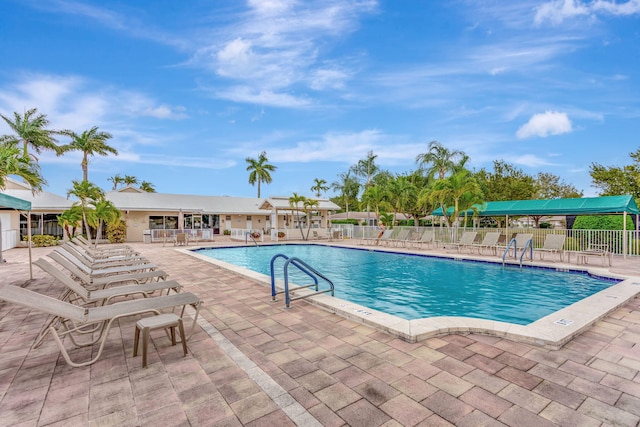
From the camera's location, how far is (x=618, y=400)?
270cm

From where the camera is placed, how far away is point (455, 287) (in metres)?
8.52

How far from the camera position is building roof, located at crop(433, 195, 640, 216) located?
1566 centimetres

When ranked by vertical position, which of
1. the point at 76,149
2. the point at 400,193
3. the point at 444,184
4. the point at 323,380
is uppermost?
the point at 76,149

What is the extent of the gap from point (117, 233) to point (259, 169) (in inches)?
889

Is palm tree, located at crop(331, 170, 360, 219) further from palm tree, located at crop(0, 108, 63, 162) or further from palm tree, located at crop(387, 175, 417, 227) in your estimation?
palm tree, located at crop(0, 108, 63, 162)

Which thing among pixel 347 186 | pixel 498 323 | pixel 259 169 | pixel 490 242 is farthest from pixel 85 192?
pixel 347 186

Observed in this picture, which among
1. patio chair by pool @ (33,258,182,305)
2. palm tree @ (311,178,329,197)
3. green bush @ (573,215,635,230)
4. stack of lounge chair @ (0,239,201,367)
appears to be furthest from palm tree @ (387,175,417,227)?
patio chair by pool @ (33,258,182,305)

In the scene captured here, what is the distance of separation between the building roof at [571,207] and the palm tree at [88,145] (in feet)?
102

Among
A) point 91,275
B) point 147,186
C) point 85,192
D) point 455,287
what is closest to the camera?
point 91,275

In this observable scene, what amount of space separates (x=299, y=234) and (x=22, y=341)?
19.9 meters

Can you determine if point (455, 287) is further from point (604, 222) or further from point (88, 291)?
point (604, 222)

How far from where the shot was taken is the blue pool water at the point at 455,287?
6559 millimetres

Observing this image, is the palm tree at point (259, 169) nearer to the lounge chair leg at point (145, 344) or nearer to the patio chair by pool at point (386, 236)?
the patio chair by pool at point (386, 236)

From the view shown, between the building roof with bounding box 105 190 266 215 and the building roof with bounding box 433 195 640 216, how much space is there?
18.0 m
